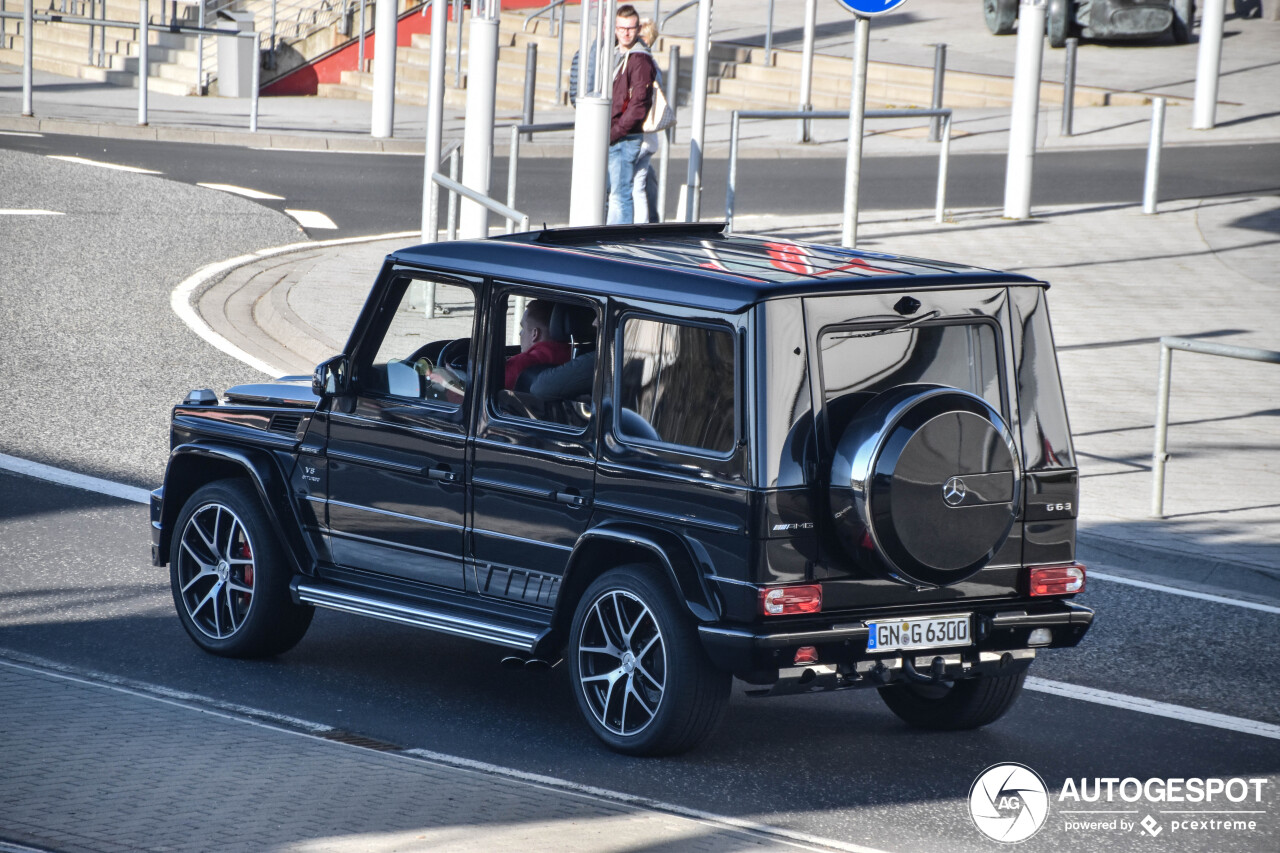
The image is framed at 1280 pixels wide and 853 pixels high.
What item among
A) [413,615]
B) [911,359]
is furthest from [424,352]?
[911,359]

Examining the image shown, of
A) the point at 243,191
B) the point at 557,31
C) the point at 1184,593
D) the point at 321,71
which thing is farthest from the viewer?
the point at 557,31

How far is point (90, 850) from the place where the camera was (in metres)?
4.69

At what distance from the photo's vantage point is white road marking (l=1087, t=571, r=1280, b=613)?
8406mm

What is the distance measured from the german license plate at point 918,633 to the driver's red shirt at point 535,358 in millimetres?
1465

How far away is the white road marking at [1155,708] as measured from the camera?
21.9 ft

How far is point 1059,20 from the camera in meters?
33.9

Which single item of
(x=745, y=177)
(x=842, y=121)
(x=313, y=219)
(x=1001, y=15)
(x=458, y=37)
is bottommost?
(x=313, y=219)

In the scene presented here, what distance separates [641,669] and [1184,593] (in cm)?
365

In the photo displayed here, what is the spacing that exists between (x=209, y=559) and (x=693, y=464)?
2400 mm

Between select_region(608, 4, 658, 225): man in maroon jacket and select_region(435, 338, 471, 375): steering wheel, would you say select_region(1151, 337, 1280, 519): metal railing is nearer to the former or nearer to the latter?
select_region(435, 338, 471, 375): steering wheel

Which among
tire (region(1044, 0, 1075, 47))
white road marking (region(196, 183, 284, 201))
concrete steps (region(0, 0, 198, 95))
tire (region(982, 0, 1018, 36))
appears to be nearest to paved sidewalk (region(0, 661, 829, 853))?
white road marking (region(196, 183, 284, 201))

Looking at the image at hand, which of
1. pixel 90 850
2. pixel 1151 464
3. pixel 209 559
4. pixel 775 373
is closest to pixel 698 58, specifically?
pixel 1151 464

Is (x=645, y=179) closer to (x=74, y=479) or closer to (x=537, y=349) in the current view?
(x=74, y=479)

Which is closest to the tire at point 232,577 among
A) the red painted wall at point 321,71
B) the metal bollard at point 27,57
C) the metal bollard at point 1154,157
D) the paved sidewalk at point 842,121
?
the metal bollard at point 1154,157
